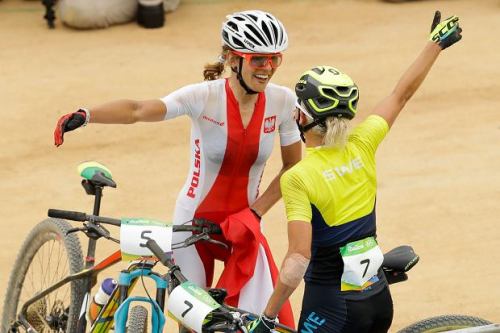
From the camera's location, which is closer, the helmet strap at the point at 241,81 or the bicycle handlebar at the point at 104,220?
the bicycle handlebar at the point at 104,220

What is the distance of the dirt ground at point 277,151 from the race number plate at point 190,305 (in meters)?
3.39

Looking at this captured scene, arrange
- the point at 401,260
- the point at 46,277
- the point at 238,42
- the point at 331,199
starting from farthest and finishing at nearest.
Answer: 1. the point at 46,277
2. the point at 238,42
3. the point at 401,260
4. the point at 331,199

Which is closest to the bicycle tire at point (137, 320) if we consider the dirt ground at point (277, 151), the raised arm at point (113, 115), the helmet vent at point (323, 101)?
the raised arm at point (113, 115)

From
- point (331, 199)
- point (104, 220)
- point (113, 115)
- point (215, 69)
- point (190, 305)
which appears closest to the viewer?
point (190, 305)

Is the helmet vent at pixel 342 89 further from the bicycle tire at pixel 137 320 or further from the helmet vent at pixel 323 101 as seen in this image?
the bicycle tire at pixel 137 320

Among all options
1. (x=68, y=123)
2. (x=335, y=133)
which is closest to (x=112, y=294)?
(x=68, y=123)

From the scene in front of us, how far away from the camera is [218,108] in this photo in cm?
672

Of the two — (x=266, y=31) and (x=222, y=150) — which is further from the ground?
(x=266, y=31)

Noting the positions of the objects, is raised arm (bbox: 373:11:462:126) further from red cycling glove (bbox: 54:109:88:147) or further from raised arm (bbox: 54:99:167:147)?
red cycling glove (bbox: 54:109:88:147)

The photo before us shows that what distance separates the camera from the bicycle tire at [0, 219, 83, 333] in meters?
6.85

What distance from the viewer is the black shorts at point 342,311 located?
5723mm

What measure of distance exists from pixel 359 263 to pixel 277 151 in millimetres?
5706

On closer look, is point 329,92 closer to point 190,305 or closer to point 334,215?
point 334,215

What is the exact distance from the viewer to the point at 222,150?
6766 millimetres
